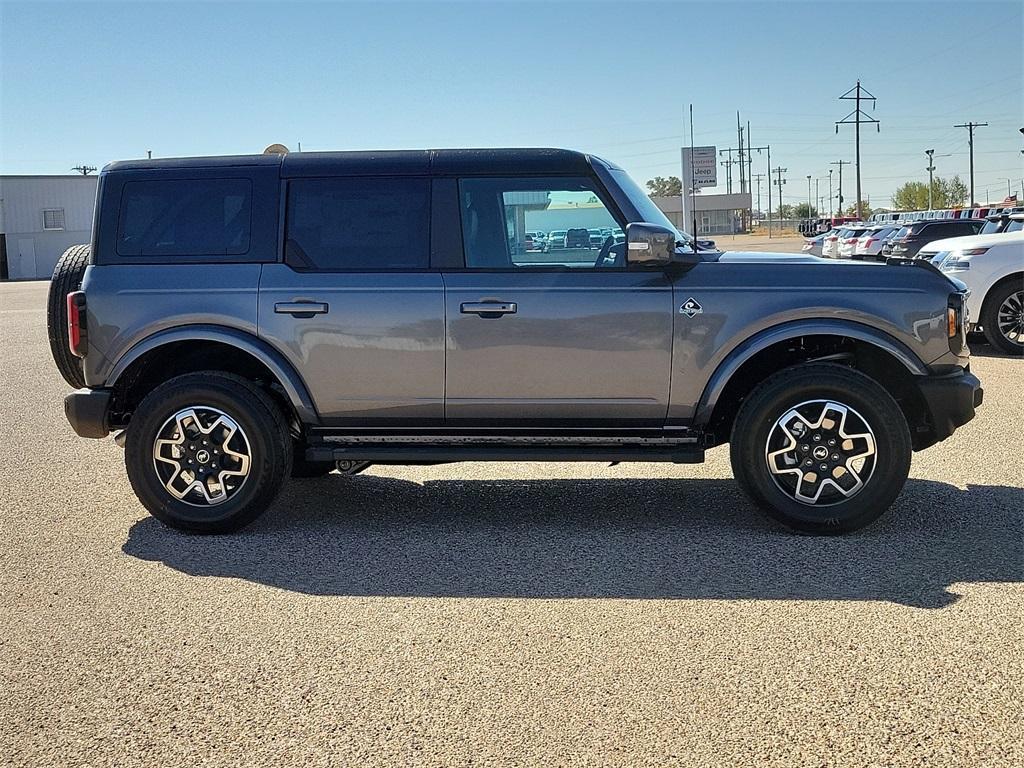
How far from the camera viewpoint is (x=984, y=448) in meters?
8.43

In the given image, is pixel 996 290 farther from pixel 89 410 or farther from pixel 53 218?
pixel 53 218

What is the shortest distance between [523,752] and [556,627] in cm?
116

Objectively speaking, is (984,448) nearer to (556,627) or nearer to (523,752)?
(556,627)

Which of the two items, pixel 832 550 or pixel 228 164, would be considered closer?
pixel 832 550

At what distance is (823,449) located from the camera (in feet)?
20.1

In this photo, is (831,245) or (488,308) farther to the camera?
(831,245)

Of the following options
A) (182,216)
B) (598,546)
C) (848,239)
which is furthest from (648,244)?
(848,239)

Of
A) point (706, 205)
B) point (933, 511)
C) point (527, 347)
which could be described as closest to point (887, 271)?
point (933, 511)

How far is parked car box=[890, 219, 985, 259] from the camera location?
24609mm

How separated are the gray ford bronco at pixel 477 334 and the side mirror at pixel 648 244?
0.02 metres

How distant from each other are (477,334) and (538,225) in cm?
68

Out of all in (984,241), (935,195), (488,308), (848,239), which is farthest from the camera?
(935,195)

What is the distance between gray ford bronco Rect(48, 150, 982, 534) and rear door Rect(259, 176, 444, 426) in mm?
12

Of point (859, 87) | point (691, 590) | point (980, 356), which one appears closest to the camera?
point (691, 590)
